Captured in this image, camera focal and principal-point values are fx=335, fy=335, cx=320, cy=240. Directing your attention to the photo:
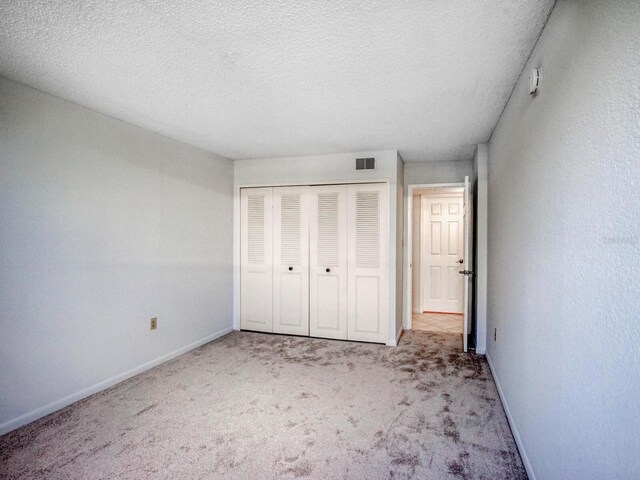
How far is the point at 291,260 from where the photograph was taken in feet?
14.1

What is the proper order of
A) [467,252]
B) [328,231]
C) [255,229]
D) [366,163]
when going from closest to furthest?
1. [467,252]
2. [366,163]
3. [328,231]
4. [255,229]

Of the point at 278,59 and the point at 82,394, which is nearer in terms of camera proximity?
the point at 278,59

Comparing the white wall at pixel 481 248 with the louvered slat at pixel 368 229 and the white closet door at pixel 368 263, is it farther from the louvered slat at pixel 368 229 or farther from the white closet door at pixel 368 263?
the louvered slat at pixel 368 229

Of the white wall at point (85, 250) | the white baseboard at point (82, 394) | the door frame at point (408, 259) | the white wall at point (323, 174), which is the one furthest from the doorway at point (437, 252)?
the white baseboard at point (82, 394)

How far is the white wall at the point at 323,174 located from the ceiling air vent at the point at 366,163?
4 centimetres

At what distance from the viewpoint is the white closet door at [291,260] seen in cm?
426

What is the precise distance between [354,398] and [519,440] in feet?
3.71

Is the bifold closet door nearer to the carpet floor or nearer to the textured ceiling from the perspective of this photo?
the carpet floor

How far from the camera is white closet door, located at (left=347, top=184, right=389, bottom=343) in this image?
3963 millimetres

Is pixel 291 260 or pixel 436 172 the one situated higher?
pixel 436 172

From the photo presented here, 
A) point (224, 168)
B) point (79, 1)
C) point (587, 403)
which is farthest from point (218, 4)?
point (224, 168)

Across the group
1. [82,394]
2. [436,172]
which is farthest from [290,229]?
[82,394]

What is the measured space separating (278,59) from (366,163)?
2223 mm

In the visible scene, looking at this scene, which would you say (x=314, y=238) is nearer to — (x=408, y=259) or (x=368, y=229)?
(x=368, y=229)
